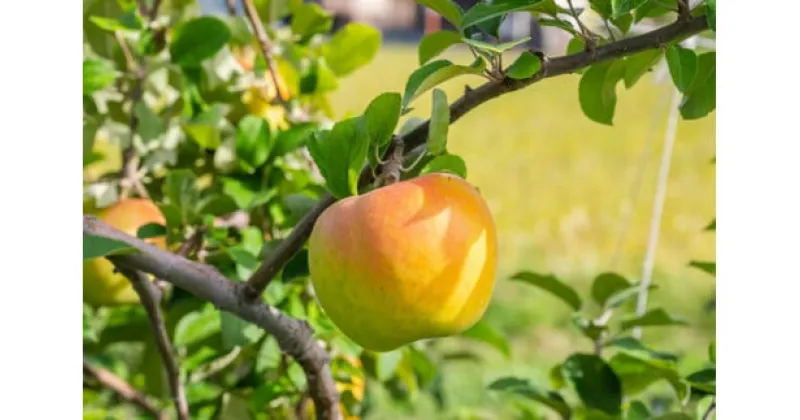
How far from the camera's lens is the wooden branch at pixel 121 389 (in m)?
1.12

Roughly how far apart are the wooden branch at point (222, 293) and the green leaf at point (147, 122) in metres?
0.30

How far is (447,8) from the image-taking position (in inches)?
26.9

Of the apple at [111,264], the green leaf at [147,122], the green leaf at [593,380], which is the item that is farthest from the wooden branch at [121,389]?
the green leaf at [593,380]

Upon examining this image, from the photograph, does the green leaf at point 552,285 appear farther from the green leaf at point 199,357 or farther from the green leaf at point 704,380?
the green leaf at point 199,357

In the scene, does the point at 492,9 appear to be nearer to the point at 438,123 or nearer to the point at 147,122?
the point at 438,123

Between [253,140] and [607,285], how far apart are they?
345 mm

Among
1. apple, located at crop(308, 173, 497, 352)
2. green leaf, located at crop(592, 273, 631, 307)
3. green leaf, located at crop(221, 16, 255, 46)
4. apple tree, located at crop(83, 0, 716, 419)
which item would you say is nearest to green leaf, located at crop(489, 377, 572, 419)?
apple tree, located at crop(83, 0, 716, 419)

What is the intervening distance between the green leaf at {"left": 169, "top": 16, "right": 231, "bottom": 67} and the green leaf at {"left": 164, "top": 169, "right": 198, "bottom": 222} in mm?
134

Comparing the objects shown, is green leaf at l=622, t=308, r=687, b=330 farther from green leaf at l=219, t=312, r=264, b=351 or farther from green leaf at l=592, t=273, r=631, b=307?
green leaf at l=219, t=312, r=264, b=351

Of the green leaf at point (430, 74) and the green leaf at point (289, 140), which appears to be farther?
the green leaf at point (289, 140)

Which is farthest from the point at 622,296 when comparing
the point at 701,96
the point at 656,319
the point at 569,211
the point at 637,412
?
the point at 569,211
